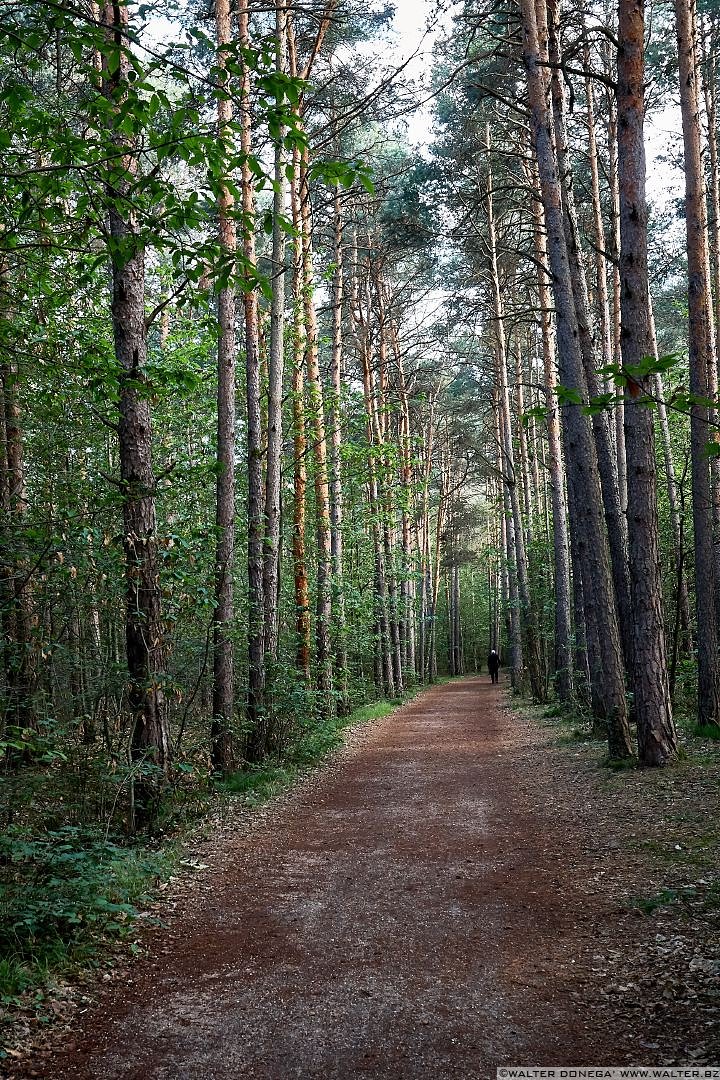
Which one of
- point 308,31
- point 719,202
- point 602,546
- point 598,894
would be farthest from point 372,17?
point 598,894

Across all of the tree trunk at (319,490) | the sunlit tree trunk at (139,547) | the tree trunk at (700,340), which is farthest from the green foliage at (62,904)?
the tree trunk at (319,490)

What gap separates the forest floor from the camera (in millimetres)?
3402

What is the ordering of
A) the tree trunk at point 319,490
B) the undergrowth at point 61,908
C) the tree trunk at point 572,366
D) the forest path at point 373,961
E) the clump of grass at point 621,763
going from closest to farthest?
1. the forest path at point 373,961
2. the undergrowth at point 61,908
3. the clump of grass at point 621,763
4. the tree trunk at point 572,366
5. the tree trunk at point 319,490

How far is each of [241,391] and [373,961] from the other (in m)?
13.7

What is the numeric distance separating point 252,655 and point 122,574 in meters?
4.46

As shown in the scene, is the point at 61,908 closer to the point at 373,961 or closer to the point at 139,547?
the point at 373,961

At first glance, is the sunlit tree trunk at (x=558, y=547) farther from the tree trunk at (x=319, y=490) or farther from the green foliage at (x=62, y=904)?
the green foliage at (x=62, y=904)

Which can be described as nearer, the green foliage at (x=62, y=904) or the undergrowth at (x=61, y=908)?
the undergrowth at (x=61, y=908)

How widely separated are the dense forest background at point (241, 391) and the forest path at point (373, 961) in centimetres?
79

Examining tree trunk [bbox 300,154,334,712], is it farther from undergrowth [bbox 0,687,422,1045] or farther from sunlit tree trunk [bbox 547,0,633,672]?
undergrowth [bbox 0,687,422,1045]

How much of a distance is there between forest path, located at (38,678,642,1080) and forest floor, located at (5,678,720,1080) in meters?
0.02

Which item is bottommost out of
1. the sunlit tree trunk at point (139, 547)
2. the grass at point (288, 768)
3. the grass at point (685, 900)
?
the grass at point (288, 768)

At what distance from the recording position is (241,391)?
53.9 feet

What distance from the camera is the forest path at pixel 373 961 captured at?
134 inches
